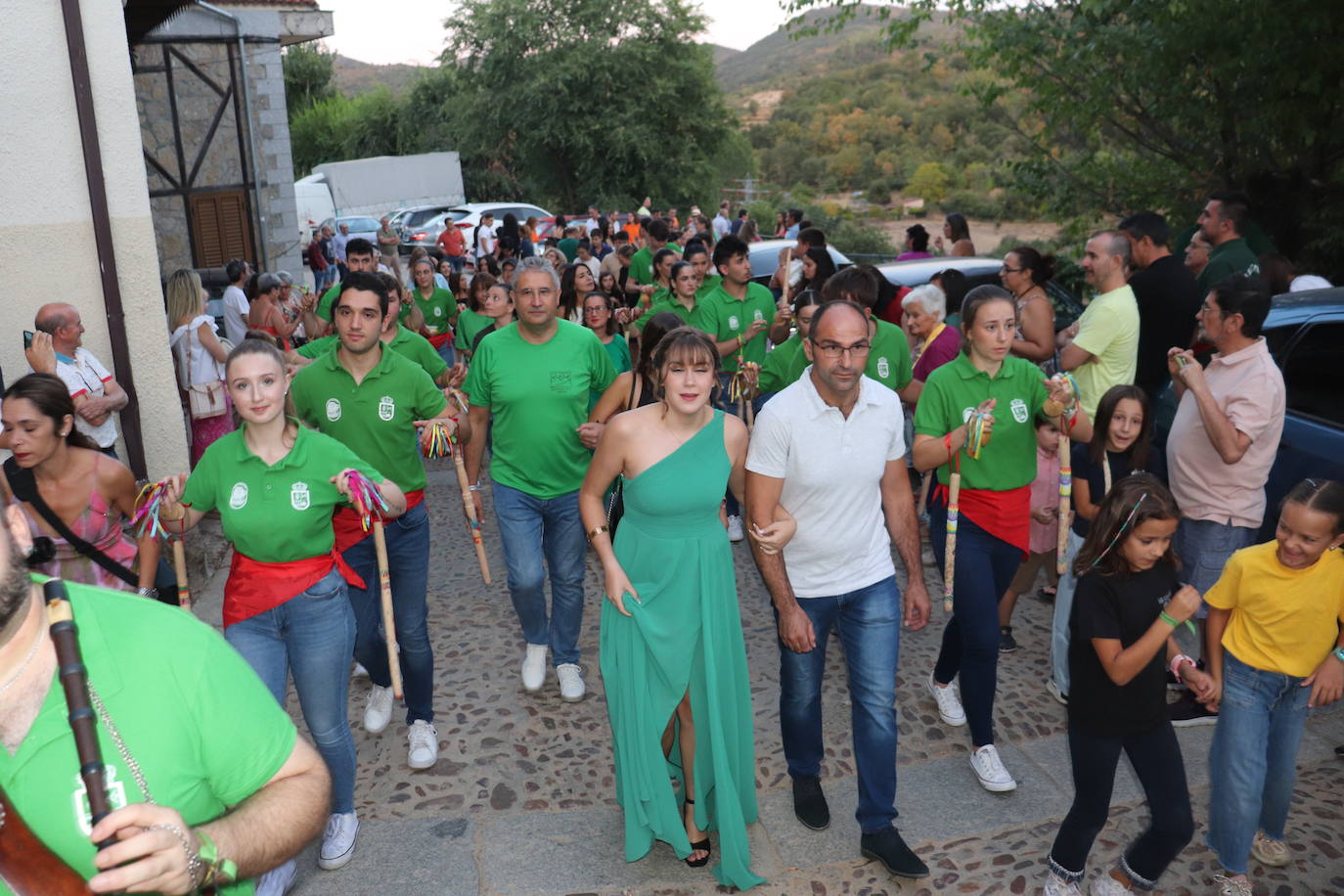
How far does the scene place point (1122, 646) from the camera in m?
3.67

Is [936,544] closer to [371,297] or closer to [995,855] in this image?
[995,855]

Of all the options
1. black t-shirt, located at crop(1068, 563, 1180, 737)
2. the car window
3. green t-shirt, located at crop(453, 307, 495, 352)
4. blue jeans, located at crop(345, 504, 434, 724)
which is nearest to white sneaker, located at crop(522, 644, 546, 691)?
blue jeans, located at crop(345, 504, 434, 724)

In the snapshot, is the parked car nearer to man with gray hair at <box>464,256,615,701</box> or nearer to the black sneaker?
man with gray hair at <box>464,256,615,701</box>

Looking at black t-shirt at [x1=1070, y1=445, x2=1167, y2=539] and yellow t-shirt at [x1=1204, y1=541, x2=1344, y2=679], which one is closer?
yellow t-shirt at [x1=1204, y1=541, x2=1344, y2=679]

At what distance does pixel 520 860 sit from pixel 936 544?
2944mm

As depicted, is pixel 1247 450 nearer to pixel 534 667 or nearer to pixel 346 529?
pixel 534 667

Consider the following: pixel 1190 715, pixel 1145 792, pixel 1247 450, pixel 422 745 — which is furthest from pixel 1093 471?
pixel 422 745

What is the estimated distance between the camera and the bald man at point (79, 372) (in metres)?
6.07

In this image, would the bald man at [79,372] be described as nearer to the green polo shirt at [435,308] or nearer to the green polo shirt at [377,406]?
the green polo shirt at [377,406]

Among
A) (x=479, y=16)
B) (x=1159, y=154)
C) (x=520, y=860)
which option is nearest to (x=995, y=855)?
(x=520, y=860)

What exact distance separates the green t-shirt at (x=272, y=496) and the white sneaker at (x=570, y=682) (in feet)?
6.28

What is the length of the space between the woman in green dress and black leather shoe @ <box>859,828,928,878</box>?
479mm

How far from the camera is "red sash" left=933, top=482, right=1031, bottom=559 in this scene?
4633 millimetres

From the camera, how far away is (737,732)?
13.5 feet
